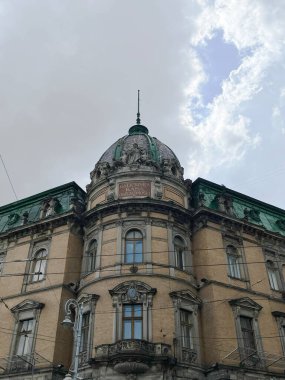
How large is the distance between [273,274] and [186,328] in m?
9.94

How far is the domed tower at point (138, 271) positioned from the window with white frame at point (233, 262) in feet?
10.3

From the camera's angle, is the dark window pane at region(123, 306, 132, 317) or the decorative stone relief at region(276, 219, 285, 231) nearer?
the dark window pane at region(123, 306, 132, 317)

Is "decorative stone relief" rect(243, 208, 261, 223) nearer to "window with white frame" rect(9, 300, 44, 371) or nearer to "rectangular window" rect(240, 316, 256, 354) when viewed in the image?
"rectangular window" rect(240, 316, 256, 354)

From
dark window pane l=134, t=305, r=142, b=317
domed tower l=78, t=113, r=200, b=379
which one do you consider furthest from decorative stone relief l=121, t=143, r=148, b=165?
dark window pane l=134, t=305, r=142, b=317

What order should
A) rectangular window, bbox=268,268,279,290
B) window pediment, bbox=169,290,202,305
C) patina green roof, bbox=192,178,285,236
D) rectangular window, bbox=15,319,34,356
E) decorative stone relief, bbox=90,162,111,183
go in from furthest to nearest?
patina green roof, bbox=192,178,285,236, decorative stone relief, bbox=90,162,111,183, rectangular window, bbox=268,268,279,290, rectangular window, bbox=15,319,34,356, window pediment, bbox=169,290,202,305

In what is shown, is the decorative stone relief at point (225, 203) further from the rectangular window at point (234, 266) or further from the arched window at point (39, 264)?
the arched window at point (39, 264)

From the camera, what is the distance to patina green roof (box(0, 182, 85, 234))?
3469cm

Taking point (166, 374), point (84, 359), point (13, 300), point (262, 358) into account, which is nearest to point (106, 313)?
point (84, 359)

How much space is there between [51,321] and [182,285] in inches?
335

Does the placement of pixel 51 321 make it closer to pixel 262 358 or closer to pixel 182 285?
pixel 182 285

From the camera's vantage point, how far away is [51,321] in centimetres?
2748

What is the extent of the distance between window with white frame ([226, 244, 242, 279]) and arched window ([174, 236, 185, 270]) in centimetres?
339

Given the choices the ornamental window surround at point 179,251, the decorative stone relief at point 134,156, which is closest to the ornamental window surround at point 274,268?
the ornamental window surround at point 179,251

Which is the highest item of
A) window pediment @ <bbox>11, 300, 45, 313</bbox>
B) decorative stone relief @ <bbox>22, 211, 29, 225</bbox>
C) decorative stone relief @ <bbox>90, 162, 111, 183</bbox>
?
decorative stone relief @ <bbox>90, 162, 111, 183</bbox>
